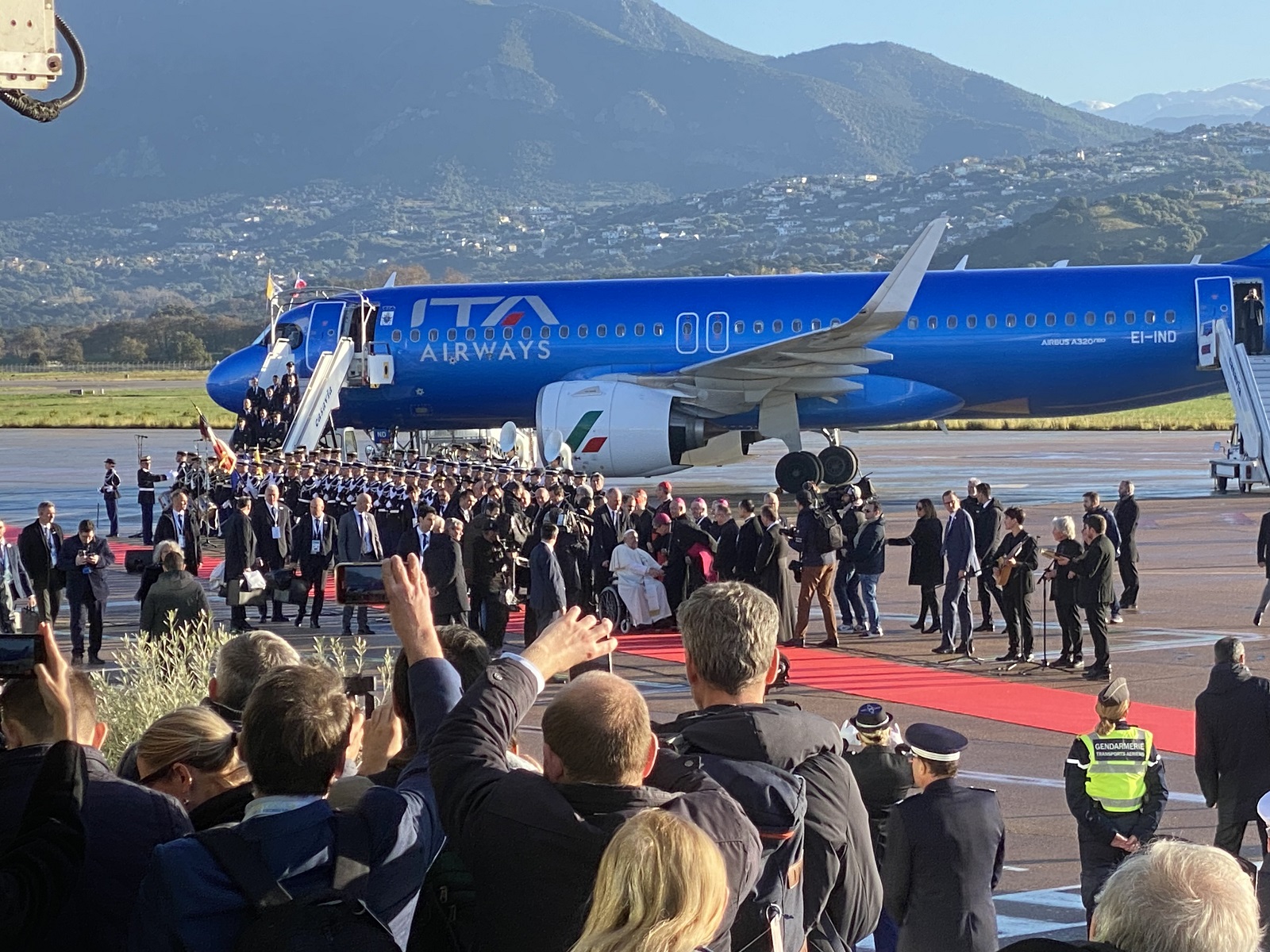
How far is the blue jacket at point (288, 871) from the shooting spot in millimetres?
3301

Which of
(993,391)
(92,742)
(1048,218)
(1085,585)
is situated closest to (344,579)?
(92,742)

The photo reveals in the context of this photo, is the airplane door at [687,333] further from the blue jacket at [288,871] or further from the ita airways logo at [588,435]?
the blue jacket at [288,871]

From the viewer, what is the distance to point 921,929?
5340 millimetres

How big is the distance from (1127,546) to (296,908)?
13.6m

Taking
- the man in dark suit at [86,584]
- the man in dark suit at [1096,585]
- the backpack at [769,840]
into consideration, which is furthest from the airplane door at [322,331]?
the backpack at [769,840]

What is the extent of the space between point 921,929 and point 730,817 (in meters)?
2.05

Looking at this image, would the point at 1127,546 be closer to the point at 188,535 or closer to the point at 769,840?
the point at 188,535

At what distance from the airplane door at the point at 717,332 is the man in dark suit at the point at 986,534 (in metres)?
11.2

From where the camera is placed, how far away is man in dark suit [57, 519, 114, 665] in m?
14.1

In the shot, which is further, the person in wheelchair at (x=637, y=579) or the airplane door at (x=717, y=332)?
the airplane door at (x=717, y=332)

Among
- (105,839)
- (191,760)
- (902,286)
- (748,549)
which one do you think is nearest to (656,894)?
(105,839)

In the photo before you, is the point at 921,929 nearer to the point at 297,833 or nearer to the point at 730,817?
the point at 730,817

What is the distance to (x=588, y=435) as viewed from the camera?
24.5 m

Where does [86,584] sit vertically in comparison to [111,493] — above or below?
below
